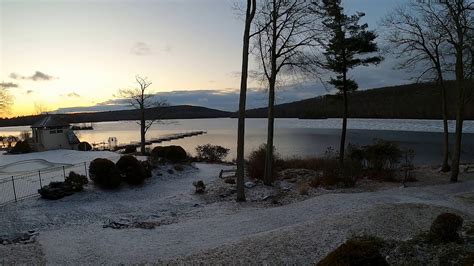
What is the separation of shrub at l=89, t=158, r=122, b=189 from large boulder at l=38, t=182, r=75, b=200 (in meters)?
1.60

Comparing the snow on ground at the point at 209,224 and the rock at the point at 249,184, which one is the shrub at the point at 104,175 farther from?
the rock at the point at 249,184

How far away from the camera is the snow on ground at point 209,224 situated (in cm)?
830

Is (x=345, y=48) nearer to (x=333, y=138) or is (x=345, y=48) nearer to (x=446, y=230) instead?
(x=446, y=230)

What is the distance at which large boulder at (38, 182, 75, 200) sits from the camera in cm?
1530

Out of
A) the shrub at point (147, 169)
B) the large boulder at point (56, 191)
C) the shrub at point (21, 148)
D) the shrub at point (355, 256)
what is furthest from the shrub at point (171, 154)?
the shrub at point (355, 256)

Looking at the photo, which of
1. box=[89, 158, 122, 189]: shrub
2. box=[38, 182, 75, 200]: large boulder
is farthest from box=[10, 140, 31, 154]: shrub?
box=[38, 182, 75, 200]: large boulder

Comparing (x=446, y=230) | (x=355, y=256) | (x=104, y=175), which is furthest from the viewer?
(x=104, y=175)

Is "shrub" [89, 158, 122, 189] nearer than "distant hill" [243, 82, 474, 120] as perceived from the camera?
Yes

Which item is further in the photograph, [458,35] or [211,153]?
[211,153]

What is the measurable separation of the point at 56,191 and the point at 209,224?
25.4 ft

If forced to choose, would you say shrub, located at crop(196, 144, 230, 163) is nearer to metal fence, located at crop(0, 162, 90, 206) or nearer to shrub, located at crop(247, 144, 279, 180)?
shrub, located at crop(247, 144, 279, 180)

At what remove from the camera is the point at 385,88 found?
12600 cm

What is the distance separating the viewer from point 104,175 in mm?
17781

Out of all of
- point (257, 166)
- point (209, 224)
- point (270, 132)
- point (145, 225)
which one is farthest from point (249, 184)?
point (145, 225)
